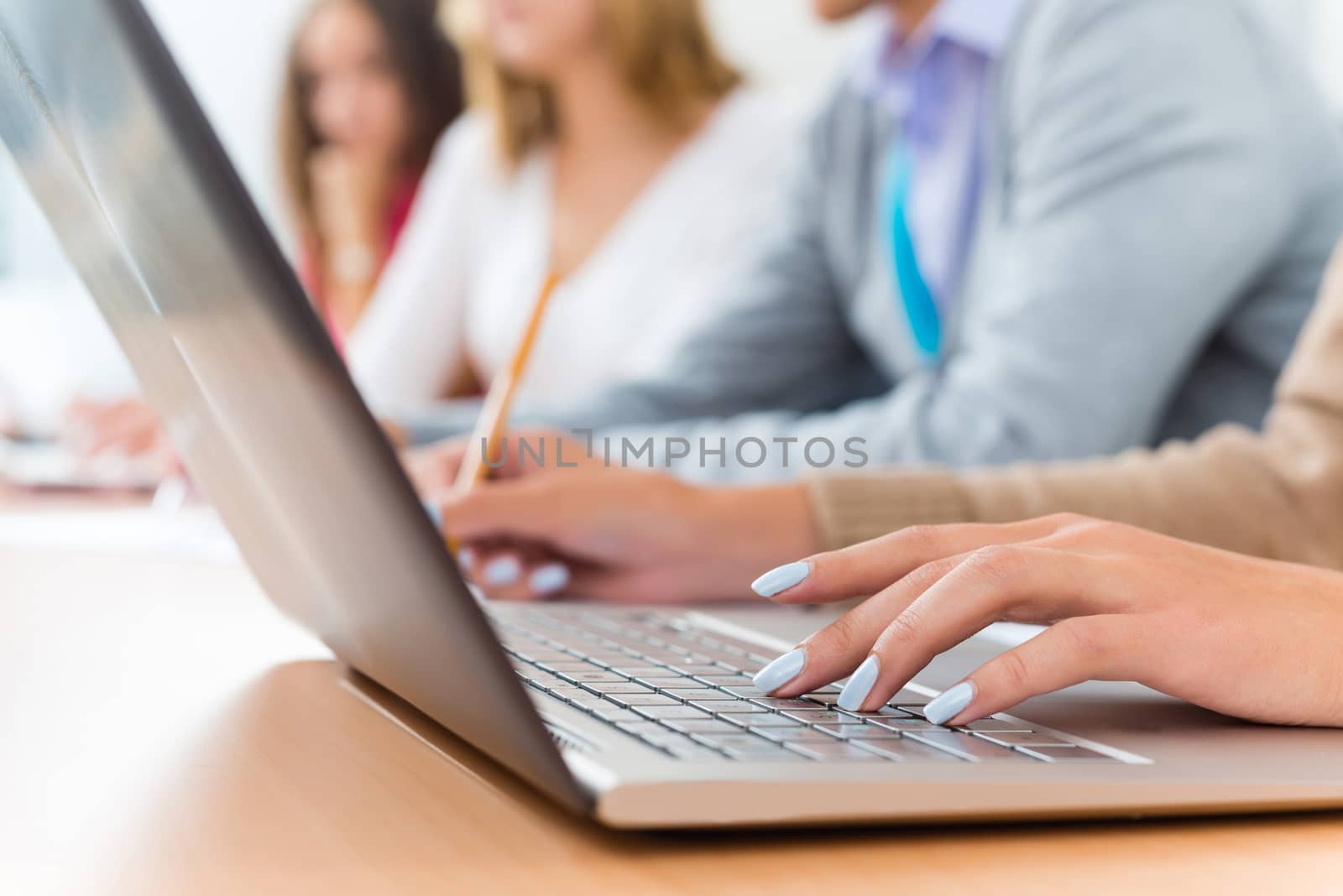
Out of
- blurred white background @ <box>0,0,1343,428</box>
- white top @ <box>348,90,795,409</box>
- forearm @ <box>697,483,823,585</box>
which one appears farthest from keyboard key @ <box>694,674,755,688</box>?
blurred white background @ <box>0,0,1343,428</box>

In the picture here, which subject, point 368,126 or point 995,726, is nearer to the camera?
point 995,726

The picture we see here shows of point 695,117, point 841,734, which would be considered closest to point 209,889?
point 841,734

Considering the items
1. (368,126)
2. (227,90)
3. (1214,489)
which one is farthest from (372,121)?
(1214,489)

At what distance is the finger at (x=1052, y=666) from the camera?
321 millimetres

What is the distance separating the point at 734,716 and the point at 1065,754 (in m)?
0.08

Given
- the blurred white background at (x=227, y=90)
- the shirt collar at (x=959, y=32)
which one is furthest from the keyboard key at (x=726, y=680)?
the blurred white background at (x=227, y=90)

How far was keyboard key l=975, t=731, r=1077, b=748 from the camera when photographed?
311 mm

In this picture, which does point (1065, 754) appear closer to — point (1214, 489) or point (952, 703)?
point (952, 703)

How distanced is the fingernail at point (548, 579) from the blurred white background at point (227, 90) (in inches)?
47.2

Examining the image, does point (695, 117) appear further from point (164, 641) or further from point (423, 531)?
point (423, 531)

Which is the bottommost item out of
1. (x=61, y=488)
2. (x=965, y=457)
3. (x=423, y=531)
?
(x=61, y=488)

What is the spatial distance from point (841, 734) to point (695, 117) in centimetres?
153

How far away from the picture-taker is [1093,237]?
0.90m

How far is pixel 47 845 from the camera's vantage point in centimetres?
26
